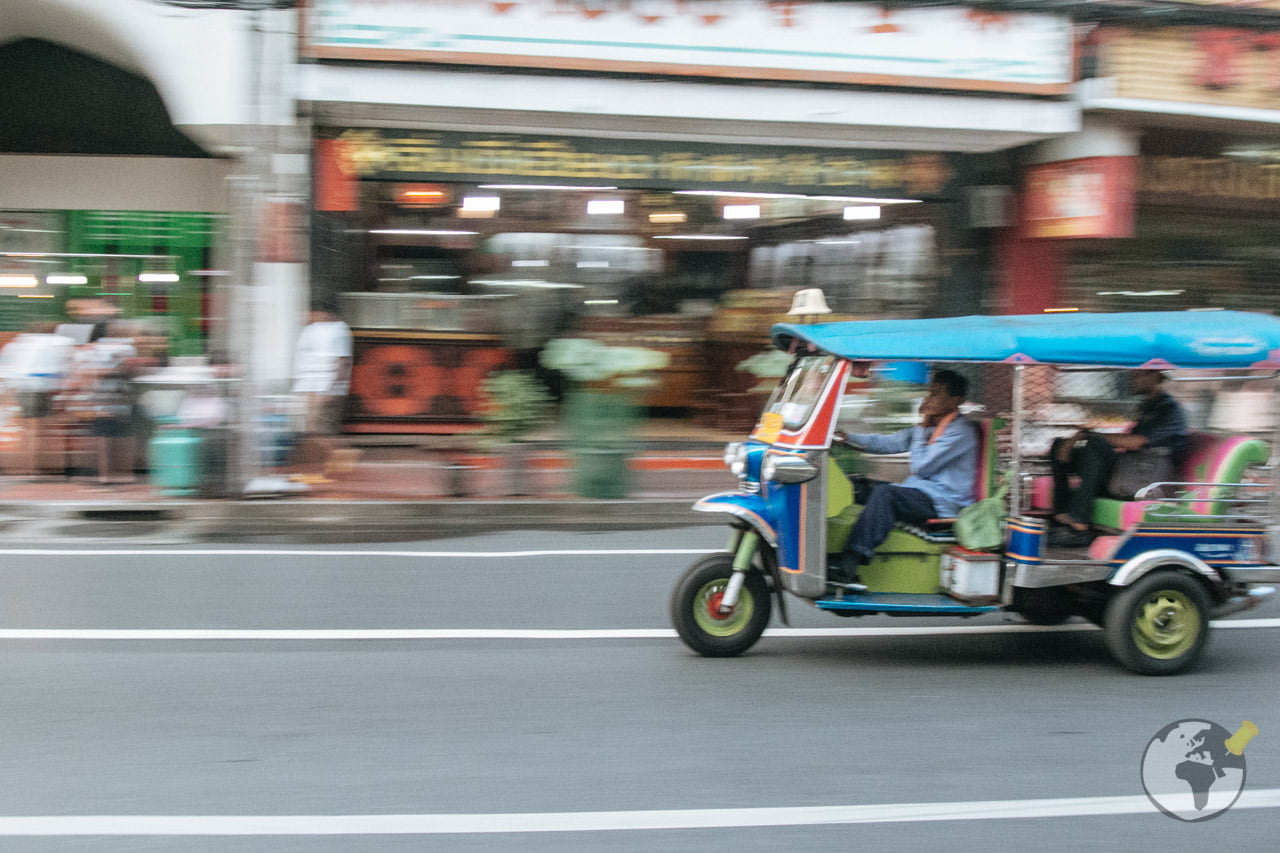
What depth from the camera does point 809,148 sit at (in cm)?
1491

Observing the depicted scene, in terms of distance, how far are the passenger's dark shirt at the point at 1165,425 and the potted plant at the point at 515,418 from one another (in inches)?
240

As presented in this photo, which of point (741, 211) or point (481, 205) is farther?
point (741, 211)

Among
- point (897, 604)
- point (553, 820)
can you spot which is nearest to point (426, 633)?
point (897, 604)

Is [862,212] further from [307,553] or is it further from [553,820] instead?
[553,820]

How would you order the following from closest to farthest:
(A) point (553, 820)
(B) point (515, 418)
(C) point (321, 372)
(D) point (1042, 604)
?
(A) point (553, 820), (D) point (1042, 604), (B) point (515, 418), (C) point (321, 372)

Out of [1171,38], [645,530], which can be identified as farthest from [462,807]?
[1171,38]

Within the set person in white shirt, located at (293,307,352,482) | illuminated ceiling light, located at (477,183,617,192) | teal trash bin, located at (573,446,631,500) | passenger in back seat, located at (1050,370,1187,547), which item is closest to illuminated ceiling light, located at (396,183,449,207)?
illuminated ceiling light, located at (477,183,617,192)

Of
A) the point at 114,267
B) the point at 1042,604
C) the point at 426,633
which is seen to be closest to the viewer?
the point at 1042,604

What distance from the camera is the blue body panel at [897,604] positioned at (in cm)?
623

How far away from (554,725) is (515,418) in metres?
6.49

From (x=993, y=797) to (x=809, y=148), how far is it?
11502 mm

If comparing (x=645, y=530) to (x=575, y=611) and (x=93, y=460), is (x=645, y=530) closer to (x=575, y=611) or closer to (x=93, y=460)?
(x=575, y=611)

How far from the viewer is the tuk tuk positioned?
6.17m

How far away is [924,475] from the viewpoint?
21.5ft
